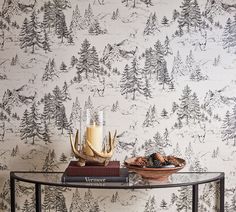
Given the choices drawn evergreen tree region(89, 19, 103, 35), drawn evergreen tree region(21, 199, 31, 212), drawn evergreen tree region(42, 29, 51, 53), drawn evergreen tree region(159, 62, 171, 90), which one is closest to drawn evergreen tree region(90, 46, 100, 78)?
drawn evergreen tree region(89, 19, 103, 35)

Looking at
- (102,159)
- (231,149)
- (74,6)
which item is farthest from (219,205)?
(74,6)

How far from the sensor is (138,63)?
2.67 metres

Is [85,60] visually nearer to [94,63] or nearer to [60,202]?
[94,63]

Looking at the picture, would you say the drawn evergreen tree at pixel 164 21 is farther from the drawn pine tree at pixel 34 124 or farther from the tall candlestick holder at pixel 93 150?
the drawn pine tree at pixel 34 124

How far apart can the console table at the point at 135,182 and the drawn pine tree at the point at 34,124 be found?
0.77 feet

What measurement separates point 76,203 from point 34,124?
53 centimetres

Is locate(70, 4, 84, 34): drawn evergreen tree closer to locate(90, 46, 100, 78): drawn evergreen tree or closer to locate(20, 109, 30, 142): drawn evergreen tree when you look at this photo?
locate(90, 46, 100, 78): drawn evergreen tree

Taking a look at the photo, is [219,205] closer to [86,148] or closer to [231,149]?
[231,149]

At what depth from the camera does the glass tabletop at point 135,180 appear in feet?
7.40

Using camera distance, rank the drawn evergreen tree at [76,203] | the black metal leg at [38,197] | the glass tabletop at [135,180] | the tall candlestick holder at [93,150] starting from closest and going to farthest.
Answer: the glass tabletop at [135,180], the tall candlestick holder at [93,150], the black metal leg at [38,197], the drawn evergreen tree at [76,203]

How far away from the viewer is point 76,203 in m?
2.74

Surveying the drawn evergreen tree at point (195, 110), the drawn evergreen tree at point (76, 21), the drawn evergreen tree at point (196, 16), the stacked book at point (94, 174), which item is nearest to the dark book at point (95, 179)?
the stacked book at point (94, 174)

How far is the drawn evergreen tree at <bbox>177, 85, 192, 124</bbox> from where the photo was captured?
8.79 feet

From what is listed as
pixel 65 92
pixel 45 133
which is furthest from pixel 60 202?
pixel 65 92
